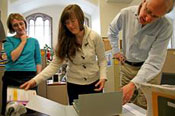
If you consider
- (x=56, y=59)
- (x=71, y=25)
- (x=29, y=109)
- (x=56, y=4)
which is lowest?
(x=29, y=109)

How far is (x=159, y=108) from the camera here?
588mm

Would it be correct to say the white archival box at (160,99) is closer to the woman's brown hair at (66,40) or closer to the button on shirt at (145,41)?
the button on shirt at (145,41)

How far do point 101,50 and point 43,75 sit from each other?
0.45m

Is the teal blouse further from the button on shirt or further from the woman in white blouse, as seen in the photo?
the button on shirt

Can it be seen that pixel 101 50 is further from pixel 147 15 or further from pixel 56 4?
pixel 56 4

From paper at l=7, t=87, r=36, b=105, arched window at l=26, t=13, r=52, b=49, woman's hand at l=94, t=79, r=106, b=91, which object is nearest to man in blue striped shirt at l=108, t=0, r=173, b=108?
woman's hand at l=94, t=79, r=106, b=91

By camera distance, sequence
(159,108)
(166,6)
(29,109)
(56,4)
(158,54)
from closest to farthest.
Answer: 1. (159,108)
2. (29,109)
3. (166,6)
4. (158,54)
5. (56,4)

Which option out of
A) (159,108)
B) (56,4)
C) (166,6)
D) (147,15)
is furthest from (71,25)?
(56,4)

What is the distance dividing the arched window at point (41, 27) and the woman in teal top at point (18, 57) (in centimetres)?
381

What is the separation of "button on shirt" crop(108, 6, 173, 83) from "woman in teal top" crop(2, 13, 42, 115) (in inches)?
32.8

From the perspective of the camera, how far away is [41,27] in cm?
571

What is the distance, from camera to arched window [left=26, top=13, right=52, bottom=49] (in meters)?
5.61

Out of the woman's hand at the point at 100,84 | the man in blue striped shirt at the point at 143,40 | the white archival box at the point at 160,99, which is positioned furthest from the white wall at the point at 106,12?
the white archival box at the point at 160,99

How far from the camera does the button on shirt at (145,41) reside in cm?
112
